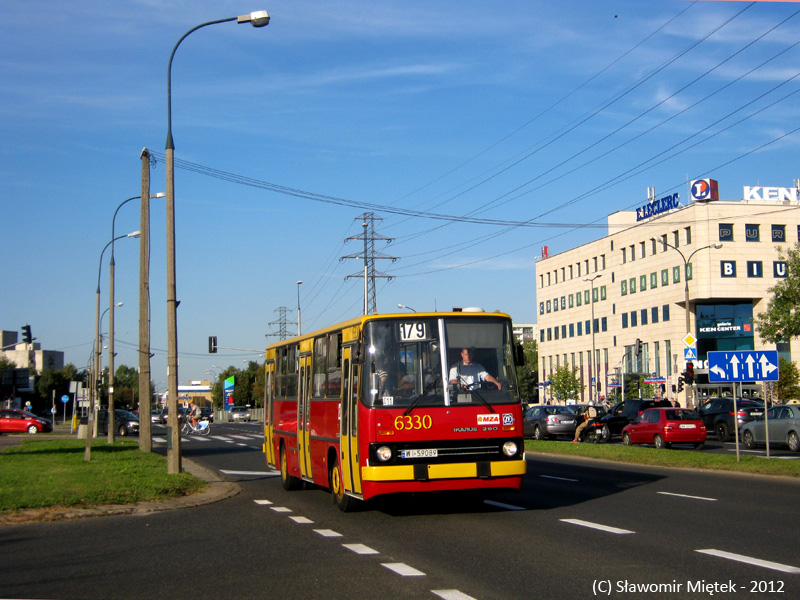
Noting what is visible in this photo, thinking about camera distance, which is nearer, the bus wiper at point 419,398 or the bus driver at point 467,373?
the bus wiper at point 419,398

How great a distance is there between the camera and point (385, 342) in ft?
43.0

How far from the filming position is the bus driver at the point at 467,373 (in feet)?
42.5

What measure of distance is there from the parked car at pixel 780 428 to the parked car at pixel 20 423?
44.7 meters

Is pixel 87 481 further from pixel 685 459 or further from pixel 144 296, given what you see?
pixel 685 459

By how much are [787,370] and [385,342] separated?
6457 cm

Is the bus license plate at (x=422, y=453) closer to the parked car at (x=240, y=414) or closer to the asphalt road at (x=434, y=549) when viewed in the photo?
the asphalt road at (x=434, y=549)

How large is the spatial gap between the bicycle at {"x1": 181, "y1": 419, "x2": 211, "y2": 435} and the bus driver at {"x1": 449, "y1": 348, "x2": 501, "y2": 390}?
44.6 m

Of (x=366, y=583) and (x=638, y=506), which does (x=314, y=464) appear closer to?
(x=638, y=506)

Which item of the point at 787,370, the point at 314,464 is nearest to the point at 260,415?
the point at 787,370

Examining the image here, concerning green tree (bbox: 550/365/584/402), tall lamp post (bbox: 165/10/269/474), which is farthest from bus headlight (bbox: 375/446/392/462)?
green tree (bbox: 550/365/584/402)

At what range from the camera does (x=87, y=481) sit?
63.0 feet

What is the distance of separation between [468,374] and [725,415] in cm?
2900

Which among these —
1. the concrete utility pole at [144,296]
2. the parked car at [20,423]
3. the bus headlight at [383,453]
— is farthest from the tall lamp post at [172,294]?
the parked car at [20,423]

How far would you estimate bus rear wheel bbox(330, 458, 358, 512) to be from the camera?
13.9 meters
